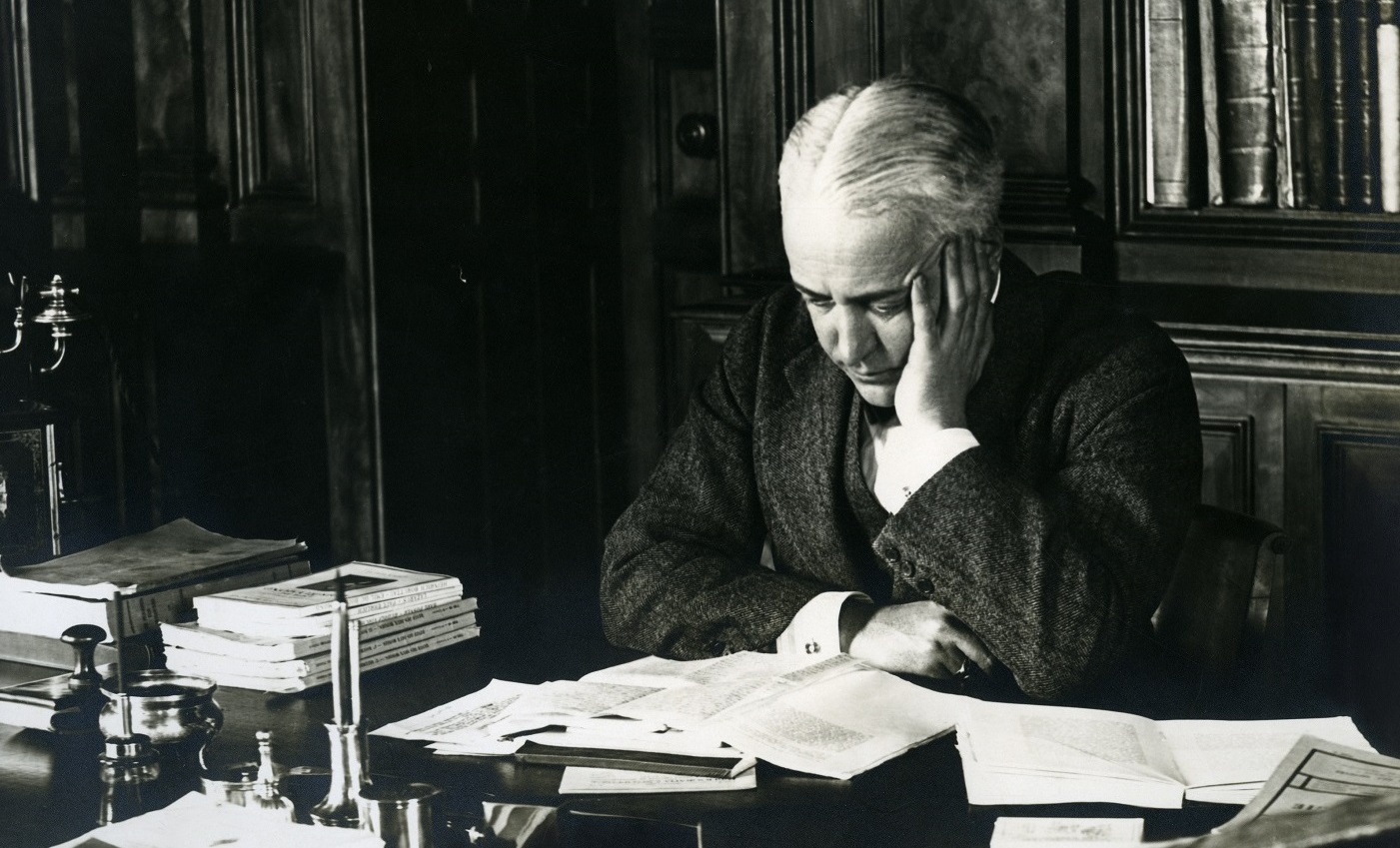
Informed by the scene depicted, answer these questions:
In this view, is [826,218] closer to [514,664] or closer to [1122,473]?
[1122,473]

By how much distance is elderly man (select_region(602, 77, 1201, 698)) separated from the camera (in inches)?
64.9

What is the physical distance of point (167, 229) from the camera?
11.8ft

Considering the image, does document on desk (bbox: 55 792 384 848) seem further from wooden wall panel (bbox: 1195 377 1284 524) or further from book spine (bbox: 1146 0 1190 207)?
book spine (bbox: 1146 0 1190 207)

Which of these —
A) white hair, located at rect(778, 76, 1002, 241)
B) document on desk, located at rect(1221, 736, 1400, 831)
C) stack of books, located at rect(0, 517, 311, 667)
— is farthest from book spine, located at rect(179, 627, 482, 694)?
document on desk, located at rect(1221, 736, 1400, 831)

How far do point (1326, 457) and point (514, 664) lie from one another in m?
1.64

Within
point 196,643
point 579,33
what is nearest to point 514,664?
point 196,643

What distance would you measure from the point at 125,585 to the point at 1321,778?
1242mm

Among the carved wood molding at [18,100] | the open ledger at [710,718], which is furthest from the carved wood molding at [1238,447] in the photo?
the carved wood molding at [18,100]

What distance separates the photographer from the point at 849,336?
5.81ft

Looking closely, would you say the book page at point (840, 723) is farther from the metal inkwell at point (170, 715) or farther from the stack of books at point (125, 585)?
the stack of books at point (125, 585)

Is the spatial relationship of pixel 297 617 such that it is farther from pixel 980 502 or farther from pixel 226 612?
pixel 980 502

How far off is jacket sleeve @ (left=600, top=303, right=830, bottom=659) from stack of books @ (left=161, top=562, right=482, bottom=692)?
198 millimetres

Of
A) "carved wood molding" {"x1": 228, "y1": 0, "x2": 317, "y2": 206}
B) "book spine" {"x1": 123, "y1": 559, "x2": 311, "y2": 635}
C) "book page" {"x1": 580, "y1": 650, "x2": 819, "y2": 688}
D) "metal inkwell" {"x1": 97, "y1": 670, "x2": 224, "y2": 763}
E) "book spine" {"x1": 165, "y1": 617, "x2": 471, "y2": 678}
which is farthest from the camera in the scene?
"carved wood molding" {"x1": 228, "y1": 0, "x2": 317, "y2": 206}

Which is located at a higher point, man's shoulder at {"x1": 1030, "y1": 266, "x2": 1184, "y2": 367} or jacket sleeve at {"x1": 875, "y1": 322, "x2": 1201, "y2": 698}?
man's shoulder at {"x1": 1030, "y1": 266, "x2": 1184, "y2": 367}
